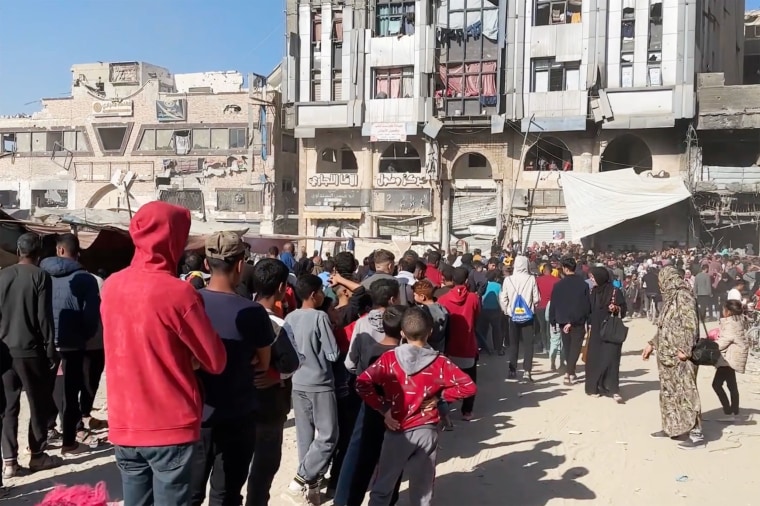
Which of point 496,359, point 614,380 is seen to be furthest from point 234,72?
point 614,380

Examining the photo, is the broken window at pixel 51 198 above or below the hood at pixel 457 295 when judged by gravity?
above

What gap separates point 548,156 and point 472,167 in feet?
11.1

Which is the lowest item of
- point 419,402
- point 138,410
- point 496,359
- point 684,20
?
point 496,359

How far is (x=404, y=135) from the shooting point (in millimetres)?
29641

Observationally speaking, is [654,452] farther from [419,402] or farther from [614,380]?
[419,402]

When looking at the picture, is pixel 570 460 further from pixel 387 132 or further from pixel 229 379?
pixel 387 132

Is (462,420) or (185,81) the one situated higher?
(185,81)

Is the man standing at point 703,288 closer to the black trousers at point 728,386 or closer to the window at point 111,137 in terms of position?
the black trousers at point 728,386

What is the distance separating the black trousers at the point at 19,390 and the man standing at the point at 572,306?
20.6ft

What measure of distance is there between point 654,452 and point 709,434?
1039 millimetres

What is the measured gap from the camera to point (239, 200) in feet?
112

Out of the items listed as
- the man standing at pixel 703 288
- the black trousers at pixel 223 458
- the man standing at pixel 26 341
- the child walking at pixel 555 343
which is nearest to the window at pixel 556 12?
the man standing at pixel 703 288

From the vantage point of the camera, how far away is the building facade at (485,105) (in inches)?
1064

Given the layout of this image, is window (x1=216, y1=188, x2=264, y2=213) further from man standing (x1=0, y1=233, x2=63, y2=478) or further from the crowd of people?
man standing (x1=0, y1=233, x2=63, y2=478)
